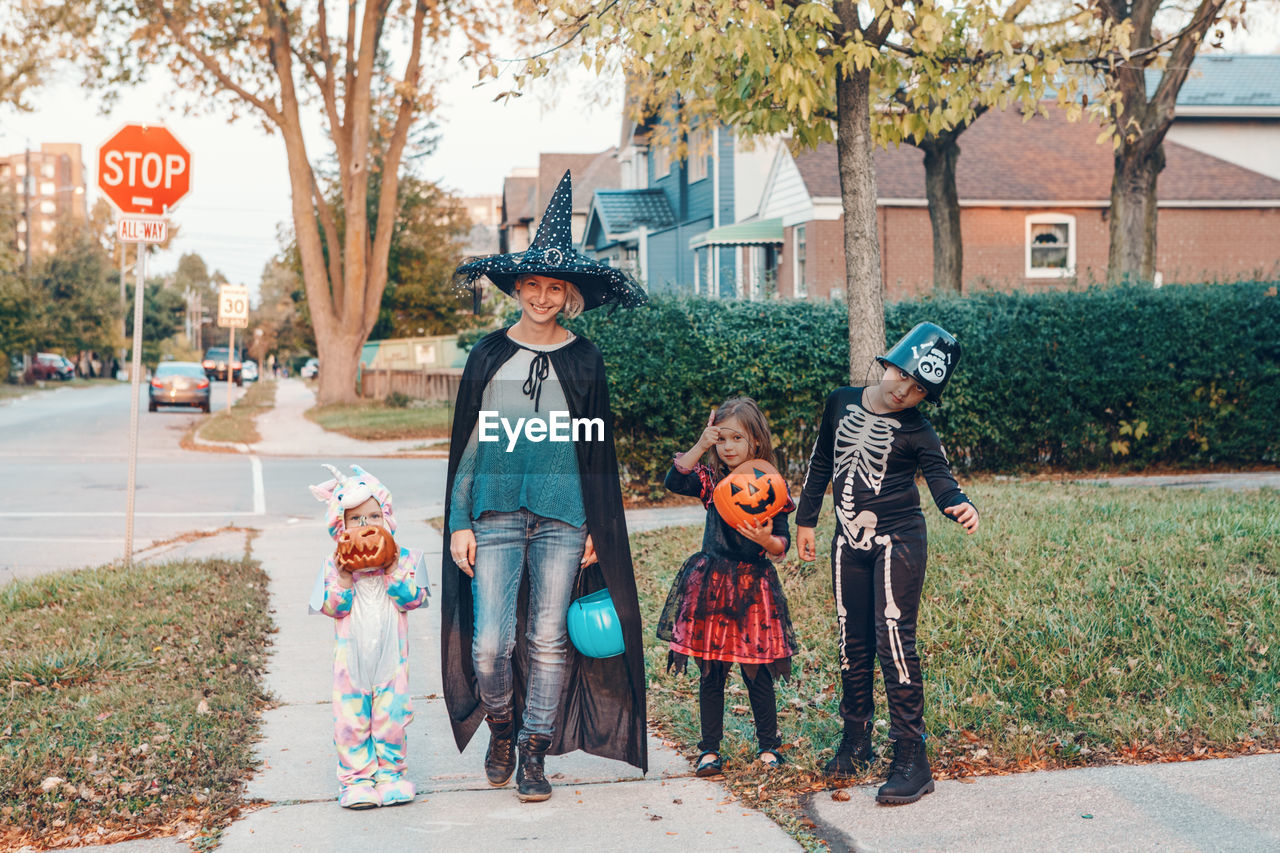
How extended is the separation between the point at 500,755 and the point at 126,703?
1953mm

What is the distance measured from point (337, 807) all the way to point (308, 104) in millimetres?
28526

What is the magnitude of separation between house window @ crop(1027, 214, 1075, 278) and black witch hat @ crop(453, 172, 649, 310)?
24.5 m

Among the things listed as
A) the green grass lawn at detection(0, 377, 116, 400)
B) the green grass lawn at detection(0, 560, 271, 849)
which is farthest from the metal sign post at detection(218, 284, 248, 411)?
the green grass lawn at detection(0, 560, 271, 849)

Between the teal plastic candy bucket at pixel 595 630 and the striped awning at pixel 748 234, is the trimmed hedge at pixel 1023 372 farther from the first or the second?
the striped awning at pixel 748 234

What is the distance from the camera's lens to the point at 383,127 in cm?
3444

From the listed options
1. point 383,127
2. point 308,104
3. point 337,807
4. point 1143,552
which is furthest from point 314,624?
point 383,127

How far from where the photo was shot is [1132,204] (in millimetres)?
16312

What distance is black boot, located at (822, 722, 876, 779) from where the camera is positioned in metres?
4.57

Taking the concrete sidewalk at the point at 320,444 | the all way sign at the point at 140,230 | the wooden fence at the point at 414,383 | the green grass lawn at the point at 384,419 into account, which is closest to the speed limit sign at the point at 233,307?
the green grass lawn at the point at 384,419

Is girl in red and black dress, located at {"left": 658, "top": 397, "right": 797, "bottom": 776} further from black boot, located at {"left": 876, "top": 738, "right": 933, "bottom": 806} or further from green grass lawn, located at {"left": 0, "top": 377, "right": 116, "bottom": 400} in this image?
green grass lawn, located at {"left": 0, "top": 377, "right": 116, "bottom": 400}

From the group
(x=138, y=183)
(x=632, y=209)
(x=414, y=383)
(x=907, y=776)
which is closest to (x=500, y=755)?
(x=907, y=776)

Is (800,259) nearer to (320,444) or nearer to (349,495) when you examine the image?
(320,444)

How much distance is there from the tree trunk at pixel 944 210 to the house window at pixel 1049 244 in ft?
30.8

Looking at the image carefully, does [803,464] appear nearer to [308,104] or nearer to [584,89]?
[584,89]
